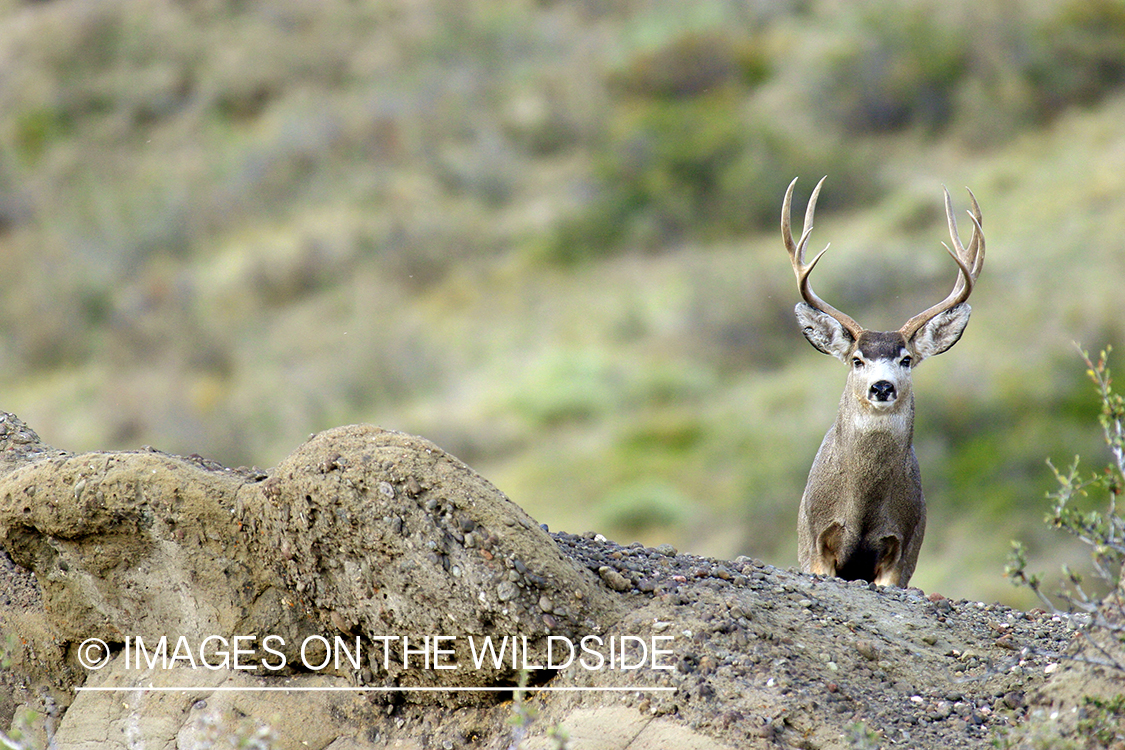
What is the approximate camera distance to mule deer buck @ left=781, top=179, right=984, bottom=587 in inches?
314

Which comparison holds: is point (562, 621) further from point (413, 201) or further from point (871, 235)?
point (413, 201)

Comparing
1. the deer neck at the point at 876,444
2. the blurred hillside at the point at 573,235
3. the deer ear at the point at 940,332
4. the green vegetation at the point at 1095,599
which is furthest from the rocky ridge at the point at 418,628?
the blurred hillside at the point at 573,235

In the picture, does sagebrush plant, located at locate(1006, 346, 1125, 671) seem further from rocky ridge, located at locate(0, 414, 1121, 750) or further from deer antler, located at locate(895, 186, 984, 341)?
deer antler, located at locate(895, 186, 984, 341)

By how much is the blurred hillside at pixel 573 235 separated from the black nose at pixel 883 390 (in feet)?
34.0

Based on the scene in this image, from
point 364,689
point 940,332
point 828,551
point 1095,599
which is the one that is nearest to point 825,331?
point 940,332

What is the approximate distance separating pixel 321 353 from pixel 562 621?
90.0 feet

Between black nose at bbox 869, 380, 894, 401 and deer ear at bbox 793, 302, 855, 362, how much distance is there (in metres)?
0.58

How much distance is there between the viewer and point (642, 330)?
29938 mm

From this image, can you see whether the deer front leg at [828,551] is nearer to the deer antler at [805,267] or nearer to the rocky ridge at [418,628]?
the deer antler at [805,267]

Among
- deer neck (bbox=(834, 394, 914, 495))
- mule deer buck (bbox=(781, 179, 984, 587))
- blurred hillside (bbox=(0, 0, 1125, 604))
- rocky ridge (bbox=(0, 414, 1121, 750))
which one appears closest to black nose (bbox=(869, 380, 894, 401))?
mule deer buck (bbox=(781, 179, 984, 587))

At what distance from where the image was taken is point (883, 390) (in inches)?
304

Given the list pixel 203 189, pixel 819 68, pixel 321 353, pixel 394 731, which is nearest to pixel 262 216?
pixel 203 189

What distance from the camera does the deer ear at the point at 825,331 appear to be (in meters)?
8.30

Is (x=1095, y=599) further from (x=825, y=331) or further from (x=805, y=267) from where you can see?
(x=825, y=331)
